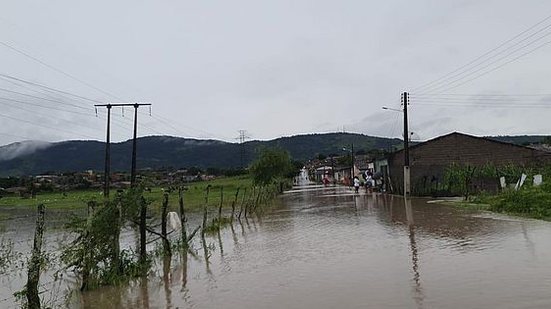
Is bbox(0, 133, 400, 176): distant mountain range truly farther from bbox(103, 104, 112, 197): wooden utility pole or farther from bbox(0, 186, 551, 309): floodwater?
bbox(0, 186, 551, 309): floodwater

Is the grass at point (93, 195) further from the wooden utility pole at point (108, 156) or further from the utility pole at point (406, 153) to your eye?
the utility pole at point (406, 153)

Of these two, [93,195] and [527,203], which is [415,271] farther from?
[93,195]

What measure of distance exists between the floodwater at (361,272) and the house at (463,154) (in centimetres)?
2981

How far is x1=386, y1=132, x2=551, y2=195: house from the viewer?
155 feet

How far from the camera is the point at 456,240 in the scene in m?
15.5

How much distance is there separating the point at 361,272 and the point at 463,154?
41.3 metres

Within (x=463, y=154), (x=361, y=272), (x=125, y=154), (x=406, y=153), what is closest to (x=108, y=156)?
(x=406, y=153)

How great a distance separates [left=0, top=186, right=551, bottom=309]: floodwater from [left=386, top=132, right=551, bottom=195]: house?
97.8 feet

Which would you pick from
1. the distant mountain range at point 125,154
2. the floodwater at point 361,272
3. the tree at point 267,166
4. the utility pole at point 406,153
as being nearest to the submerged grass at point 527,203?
the floodwater at point 361,272

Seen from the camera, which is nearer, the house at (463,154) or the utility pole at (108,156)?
the utility pole at (108,156)

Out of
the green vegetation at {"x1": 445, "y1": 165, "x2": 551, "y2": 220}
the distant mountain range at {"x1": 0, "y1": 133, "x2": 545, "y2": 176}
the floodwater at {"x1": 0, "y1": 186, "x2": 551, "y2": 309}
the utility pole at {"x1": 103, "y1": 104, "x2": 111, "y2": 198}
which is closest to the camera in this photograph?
the floodwater at {"x1": 0, "y1": 186, "x2": 551, "y2": 309}

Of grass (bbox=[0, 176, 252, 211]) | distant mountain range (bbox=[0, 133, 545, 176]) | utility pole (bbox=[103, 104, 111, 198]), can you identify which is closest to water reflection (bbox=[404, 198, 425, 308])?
grass (bbox=[0, 176, 252, 211])

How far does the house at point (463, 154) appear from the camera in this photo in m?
47.2

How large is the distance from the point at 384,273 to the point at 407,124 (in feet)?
110
